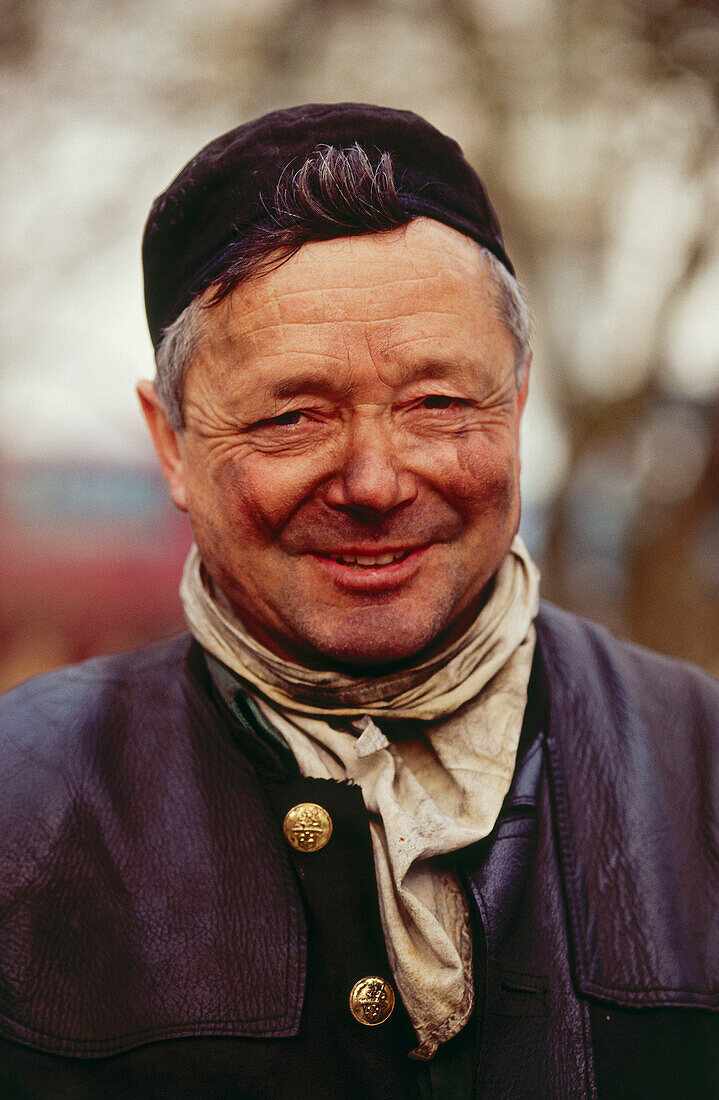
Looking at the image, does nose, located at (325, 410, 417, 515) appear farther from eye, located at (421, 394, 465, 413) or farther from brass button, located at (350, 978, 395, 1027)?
brass button, located at (350, 978, 395, 1027)

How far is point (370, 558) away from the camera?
1597 mm

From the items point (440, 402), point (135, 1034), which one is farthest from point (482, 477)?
point (135, 1034)

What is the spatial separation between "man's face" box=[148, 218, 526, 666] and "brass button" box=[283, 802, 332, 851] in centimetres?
28

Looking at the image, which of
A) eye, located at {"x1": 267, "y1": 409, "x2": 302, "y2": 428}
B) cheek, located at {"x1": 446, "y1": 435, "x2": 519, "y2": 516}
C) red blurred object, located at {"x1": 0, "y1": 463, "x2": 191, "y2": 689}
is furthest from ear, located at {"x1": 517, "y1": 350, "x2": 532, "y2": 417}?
red blurred object, located at {"x1": 0, "y1": 463, "x2": 191, "y2": 689}

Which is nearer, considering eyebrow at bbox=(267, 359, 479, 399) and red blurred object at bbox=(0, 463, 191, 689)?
eyebrow at bbox=(267, 359, 479, 399)

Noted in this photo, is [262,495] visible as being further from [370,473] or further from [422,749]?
[422,749]

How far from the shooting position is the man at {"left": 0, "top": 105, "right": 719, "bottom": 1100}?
1450mm

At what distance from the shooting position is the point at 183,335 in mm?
1659

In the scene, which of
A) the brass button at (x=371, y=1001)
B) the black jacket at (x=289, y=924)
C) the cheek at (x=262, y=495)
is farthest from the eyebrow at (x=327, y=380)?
the brass button at (x=371, y=1001)

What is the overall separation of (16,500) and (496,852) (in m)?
5.05

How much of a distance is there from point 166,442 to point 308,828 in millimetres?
862

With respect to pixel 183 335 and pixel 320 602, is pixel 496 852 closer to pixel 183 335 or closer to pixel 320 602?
pixel 320 602

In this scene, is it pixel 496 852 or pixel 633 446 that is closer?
pixel 496 852

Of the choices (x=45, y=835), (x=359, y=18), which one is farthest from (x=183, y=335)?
(x=359, y=18)
